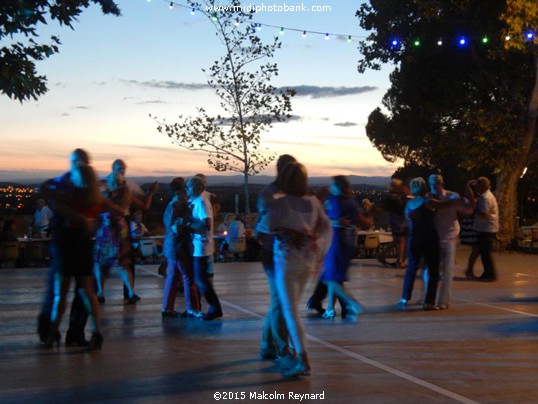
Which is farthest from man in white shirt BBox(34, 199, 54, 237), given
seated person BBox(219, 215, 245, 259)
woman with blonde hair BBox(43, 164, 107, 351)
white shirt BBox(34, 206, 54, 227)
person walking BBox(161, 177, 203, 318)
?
woman with blonde hair BBox(43, 164, 107, 351)

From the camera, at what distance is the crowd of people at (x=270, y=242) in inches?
292

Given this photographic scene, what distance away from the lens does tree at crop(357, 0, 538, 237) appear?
21.7 metres

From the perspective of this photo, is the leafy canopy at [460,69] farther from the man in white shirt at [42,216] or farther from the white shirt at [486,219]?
the man in white shirt at [42,216]

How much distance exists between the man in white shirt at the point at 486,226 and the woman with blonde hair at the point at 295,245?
8.31 meters

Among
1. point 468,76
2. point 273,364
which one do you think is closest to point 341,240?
point 273,364

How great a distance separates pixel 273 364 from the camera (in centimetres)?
795

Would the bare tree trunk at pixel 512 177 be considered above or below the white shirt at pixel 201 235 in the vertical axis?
above

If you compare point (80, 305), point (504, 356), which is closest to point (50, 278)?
point (80, 305)

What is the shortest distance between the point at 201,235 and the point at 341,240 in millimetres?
1676

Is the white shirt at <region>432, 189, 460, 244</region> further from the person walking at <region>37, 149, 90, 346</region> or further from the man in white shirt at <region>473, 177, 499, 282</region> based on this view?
the person walking at <region>37, 149, 90, 346</region>

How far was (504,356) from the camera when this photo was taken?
837 cm

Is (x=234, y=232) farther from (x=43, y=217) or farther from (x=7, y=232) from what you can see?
(x=7, y=232)

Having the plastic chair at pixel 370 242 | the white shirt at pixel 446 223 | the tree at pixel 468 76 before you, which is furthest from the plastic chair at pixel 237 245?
the white shirt at pixel 446 223

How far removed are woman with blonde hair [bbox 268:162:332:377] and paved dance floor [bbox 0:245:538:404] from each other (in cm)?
43
